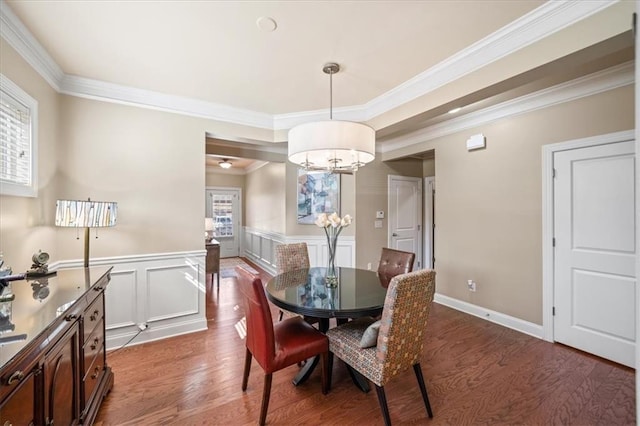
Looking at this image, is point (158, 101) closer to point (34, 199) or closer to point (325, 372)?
point (34, 199)

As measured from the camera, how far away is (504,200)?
10.6ft

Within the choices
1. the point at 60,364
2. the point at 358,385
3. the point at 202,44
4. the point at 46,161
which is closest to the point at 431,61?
the point at 202,44

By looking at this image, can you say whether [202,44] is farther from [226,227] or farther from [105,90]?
[226,227]

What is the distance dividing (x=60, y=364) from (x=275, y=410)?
127 cm

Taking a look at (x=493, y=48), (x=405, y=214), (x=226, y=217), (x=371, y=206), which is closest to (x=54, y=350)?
(x=493, y=48)

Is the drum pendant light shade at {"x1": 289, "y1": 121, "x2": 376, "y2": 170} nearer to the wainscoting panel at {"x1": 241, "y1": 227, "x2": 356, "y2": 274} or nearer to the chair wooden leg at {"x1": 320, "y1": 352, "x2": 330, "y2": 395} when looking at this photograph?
the chair wooden leg at {"x1": 320, "y1": 352, "x2": 330, "y2": 395}

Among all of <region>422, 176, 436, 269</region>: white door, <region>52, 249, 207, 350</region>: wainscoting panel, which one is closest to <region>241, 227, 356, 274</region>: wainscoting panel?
<region>422, 176, 436, 269</region>: white door

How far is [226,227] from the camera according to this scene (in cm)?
804

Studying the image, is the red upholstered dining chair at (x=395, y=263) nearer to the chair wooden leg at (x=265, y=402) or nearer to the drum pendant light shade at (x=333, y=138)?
the drum pendant light shade at (x=333, y=138)

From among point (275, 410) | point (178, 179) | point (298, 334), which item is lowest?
point (275, 410)

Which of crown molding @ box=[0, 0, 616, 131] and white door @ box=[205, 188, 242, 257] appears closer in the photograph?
crown molding @ box=[0, 0, 616, 131]

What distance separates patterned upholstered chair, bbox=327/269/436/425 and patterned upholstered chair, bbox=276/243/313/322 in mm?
1395

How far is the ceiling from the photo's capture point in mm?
1786

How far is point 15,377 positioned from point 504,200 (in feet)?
13.1
